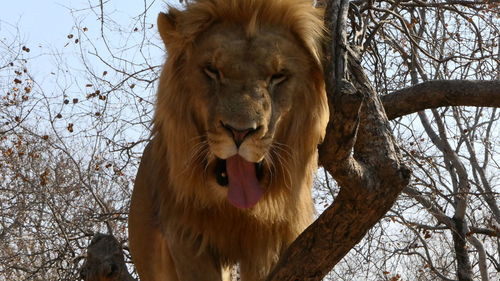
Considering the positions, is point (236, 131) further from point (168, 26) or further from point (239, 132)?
point (168, 26)

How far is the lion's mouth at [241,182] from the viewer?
4.45 meters

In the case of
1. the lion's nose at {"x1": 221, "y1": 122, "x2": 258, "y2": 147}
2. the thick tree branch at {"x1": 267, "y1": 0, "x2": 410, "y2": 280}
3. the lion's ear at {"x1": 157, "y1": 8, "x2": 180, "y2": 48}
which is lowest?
the thick tree branch at {"x1": 267, "y1": 0, "x2": 410, "y2": 280}

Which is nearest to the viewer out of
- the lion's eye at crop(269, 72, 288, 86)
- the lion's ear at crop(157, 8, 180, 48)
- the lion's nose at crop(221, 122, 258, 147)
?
the lion's nose at crop(221, 122, 258, 147)

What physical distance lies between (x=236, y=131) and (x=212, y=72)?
557 mm

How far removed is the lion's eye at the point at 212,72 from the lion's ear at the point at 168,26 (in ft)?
1.20

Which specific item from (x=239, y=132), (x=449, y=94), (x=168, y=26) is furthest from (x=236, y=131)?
(x=449, y=94)

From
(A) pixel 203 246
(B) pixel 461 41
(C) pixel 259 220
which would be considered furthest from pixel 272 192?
(B) pixel 461 41

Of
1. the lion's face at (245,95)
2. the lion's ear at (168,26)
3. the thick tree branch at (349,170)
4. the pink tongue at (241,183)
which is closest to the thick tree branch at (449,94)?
the lion's face at (245,95)

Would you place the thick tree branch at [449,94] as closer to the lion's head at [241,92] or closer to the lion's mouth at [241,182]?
the lion's head at [241,92]

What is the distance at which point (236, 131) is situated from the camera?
13.4 ft

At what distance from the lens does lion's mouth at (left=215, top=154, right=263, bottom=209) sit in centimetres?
445

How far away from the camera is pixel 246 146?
4.14 metres

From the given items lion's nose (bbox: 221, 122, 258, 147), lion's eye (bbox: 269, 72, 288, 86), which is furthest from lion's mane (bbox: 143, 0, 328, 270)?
lion's nose (bbox: 221, 122, 258, 147)

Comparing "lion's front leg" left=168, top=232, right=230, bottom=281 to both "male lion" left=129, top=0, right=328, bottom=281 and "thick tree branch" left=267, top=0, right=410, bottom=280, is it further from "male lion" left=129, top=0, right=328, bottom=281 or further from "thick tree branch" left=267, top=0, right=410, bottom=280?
"thick tree branch" left=267, top=0, right=410, bottom=280
